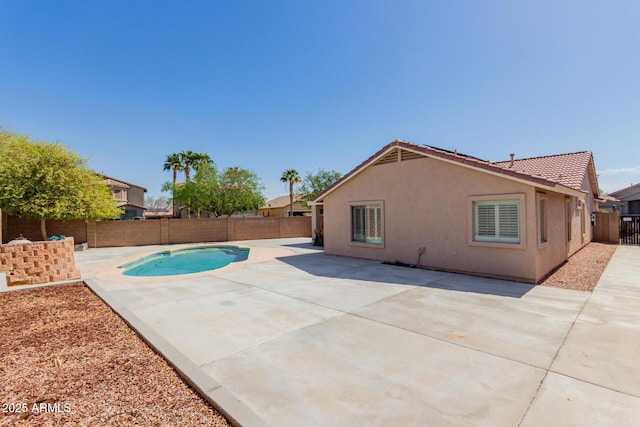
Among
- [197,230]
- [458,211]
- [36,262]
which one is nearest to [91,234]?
[197,230]

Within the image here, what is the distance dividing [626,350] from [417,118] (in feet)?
55.2

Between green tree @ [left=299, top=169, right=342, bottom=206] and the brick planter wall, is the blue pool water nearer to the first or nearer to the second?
the brick planter wall

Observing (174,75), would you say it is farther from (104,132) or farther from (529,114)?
(529,114)

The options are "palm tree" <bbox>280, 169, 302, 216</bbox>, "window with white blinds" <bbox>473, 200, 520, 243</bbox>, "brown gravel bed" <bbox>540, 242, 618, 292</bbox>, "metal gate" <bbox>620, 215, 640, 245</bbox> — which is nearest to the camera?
"brown gravel bed" <bbox>540, 242, 618, 292</bbox>

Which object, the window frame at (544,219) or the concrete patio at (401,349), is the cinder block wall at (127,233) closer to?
the concrete patio at (401,349)

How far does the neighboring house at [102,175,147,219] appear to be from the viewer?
43.0 meters

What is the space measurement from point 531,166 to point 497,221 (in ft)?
22.0

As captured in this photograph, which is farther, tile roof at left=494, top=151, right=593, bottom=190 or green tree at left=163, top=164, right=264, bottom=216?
green tree at left=163, top=164, right=264, bottom=216

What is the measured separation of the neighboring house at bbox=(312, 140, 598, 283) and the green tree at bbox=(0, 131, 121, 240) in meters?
16.1

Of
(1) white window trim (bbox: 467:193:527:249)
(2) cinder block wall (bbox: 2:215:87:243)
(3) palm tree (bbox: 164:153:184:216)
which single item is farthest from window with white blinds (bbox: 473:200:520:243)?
(3) palm tree (bbox: 164:153:184:216)

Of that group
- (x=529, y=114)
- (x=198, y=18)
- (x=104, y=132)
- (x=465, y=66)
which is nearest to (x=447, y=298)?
(x=465, y=66)

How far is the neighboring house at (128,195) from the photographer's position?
1691 inches

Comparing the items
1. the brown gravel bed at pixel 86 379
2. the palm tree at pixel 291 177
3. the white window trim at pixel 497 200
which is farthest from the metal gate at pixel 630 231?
the palm tree at pixel 291 177

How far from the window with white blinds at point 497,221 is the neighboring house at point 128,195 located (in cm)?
4495
